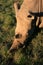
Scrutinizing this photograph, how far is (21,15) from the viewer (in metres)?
4.23

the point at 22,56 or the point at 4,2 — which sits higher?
the point at 4,2

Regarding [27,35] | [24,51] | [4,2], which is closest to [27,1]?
[27,35]

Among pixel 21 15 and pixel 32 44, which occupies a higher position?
pixel 21 15

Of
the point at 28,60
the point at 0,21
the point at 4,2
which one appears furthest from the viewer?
the point at 4,2

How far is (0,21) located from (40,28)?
1.03 metres

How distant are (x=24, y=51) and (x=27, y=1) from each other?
95cm

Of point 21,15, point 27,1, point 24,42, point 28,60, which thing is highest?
point 27,1

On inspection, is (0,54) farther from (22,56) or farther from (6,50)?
(22,56)

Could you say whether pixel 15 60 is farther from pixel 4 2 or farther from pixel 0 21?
pixel 4 2

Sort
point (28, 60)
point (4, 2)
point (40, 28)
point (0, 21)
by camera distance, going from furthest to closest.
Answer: point (4, 2), point (0, 21), point (40, 28), point (28, 60)

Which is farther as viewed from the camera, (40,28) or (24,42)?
(40,28)

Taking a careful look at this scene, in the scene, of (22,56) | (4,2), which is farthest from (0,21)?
(22,56)

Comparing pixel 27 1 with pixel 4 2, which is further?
pixel 4 2

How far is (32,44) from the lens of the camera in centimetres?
443
